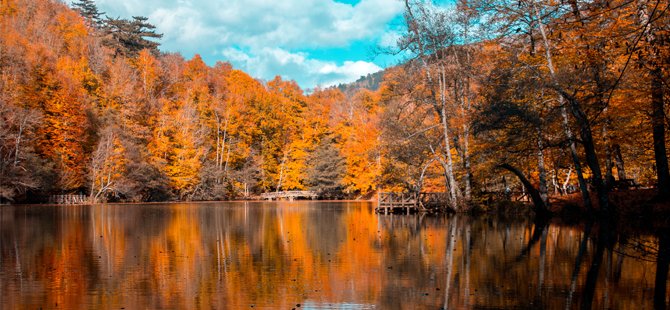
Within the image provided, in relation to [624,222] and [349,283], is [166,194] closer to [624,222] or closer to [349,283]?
[624,222]

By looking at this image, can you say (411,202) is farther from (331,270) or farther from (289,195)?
(289,195)

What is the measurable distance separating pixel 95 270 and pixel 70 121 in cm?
4544

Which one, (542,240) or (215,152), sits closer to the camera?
(542,240)

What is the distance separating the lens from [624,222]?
2064 centimetres

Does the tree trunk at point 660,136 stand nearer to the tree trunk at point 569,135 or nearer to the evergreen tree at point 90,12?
the tree trunk at point 569,135

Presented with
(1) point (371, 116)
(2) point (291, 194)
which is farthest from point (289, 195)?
(1) point (371, 116)

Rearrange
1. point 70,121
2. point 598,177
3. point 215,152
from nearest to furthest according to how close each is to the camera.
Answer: point 598,177, point 70,121, point 215,152

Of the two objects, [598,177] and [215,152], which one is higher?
[215,152]

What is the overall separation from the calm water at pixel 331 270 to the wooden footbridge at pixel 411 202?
11.7 metres

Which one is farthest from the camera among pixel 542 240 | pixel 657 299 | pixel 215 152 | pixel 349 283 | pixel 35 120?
pixel 215 152

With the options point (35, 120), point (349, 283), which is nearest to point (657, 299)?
point (349, 283)

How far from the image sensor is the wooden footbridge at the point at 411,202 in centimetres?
3222

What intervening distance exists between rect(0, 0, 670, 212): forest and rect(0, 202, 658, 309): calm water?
3422 millimetres

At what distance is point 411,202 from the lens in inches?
1316
